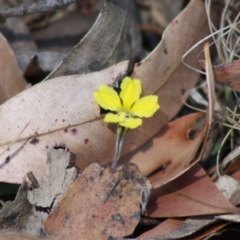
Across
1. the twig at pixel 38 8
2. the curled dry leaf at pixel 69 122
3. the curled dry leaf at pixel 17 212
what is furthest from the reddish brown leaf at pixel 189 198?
the twig at pixel 38 8

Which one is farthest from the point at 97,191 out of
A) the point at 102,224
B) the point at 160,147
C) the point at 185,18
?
the point at 185,18

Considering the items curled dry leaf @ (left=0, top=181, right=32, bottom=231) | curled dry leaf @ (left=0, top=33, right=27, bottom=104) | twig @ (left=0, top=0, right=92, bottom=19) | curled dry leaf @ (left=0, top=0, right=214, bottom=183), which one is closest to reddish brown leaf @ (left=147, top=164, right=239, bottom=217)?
curled dry leaf @ (left=0, top=0, right=214, bottom=183)

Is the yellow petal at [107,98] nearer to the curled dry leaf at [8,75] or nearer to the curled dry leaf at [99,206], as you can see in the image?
the curled dry leaf at [99,206]

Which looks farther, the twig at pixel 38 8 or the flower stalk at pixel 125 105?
the twig at pixel 38 8

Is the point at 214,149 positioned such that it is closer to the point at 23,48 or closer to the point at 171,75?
the point at 171,75

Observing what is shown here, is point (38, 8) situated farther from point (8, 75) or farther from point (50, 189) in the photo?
point (50, 189)

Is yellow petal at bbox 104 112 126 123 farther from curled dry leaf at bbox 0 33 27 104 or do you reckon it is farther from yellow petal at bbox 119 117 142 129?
curled dry leaf at bbox 0 33 27 104

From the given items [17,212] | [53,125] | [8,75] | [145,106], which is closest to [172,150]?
[145,106]

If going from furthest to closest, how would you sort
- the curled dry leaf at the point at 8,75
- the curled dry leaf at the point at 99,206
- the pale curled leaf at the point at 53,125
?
the curled dry leaf at the point at 8,75 < the pale curled leaf at the point at 53,125 < the curled dry leaf at the point at 99,206
